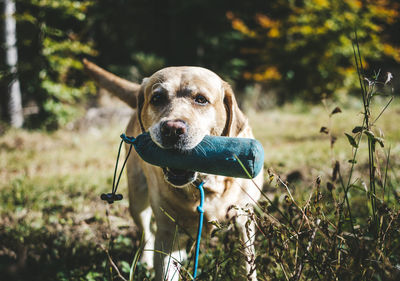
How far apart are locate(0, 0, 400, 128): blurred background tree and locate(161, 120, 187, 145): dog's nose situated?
610 cm

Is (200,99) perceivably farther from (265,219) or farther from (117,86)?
(117,86)

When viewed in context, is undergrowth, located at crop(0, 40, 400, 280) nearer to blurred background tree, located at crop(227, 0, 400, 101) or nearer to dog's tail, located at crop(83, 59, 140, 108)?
dog's tail, located at crop(83, 59, 140, 108)

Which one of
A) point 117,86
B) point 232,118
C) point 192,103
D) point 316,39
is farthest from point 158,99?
point 316,39

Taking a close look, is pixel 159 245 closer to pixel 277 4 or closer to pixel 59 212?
pixel 59 212

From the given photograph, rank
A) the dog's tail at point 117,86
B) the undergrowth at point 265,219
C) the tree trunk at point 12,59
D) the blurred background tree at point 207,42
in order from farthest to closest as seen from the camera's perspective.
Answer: the blurred background tree at point 207,42 → the tree trunk at point 12,59 → the dog's tail at point 117,86 → the undergrowth at point 265,219

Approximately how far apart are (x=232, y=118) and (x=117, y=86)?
1.53m

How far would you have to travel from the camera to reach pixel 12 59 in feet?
26.0

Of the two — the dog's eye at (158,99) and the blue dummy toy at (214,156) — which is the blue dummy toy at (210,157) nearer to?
the blue dummy toy at (214,156)

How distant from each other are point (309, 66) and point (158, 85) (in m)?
10.2

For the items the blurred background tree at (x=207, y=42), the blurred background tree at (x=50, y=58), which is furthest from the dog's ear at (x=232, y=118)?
the blurred background tree at (x=207, y=42)

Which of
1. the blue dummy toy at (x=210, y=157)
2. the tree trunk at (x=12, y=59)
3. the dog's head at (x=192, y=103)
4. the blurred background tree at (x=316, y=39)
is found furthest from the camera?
the blurred background tree at (x=316, y=39)

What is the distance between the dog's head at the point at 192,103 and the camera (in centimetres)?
214

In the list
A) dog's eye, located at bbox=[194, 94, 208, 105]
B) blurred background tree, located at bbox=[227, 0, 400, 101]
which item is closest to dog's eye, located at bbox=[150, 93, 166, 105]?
dog's eye, located at bbox=[194, 94, 208, 105]

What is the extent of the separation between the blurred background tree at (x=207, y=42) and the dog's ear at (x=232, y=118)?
18.9 feet
